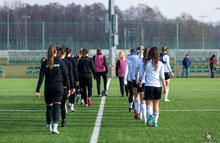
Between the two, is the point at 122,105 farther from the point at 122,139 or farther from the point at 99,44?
the point at 99,44

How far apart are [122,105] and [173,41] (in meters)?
33.1

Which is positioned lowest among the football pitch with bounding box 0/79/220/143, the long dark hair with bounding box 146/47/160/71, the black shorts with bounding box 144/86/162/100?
the football pitch with bounding box 0/79/220/143

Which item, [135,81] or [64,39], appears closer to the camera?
[135,81]

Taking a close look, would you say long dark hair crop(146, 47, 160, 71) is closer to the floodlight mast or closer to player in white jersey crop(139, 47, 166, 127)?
player in white jersey crop(139, 47, 166, 127)

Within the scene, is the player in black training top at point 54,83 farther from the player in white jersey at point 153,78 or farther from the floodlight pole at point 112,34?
the floodlight pole at point 112,34

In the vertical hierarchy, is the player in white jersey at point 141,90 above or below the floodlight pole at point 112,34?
below

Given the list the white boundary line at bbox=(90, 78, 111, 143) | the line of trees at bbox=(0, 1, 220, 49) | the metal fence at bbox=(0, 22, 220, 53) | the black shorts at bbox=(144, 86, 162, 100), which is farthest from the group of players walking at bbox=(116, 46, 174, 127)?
the metal fence at bbox=(0, 22, 220, 53)

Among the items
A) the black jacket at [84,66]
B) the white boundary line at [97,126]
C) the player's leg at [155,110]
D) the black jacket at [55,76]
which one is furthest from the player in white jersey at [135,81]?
the black jacket at [84,66]

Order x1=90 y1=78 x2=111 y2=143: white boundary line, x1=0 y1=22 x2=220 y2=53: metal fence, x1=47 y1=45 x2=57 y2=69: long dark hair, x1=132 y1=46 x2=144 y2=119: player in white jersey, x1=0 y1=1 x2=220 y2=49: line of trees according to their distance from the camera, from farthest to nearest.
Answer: x1=0 y1=22 x2=220 y2=53: metal fence
x1=0 y1=1 x2=220 y2=49: line of trees
x1=132 y1=46 x2=144 y2=119: player in white jersey
x1=47 y1=45 x2=57 y2=69: long dark hair
x1=90 y1=78 x2=111 y2=143: white boundary line

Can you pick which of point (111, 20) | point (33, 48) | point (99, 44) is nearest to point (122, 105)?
point (111, 20)

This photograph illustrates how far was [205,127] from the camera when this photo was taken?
34.3 feet

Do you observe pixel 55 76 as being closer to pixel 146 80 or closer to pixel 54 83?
pixel 54 83

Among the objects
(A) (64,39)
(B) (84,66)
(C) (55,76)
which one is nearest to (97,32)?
(A) (64,39)

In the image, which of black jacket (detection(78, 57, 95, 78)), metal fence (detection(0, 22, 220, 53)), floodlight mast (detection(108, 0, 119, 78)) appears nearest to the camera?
black jacket (detection(78, 57, 95, 78))
